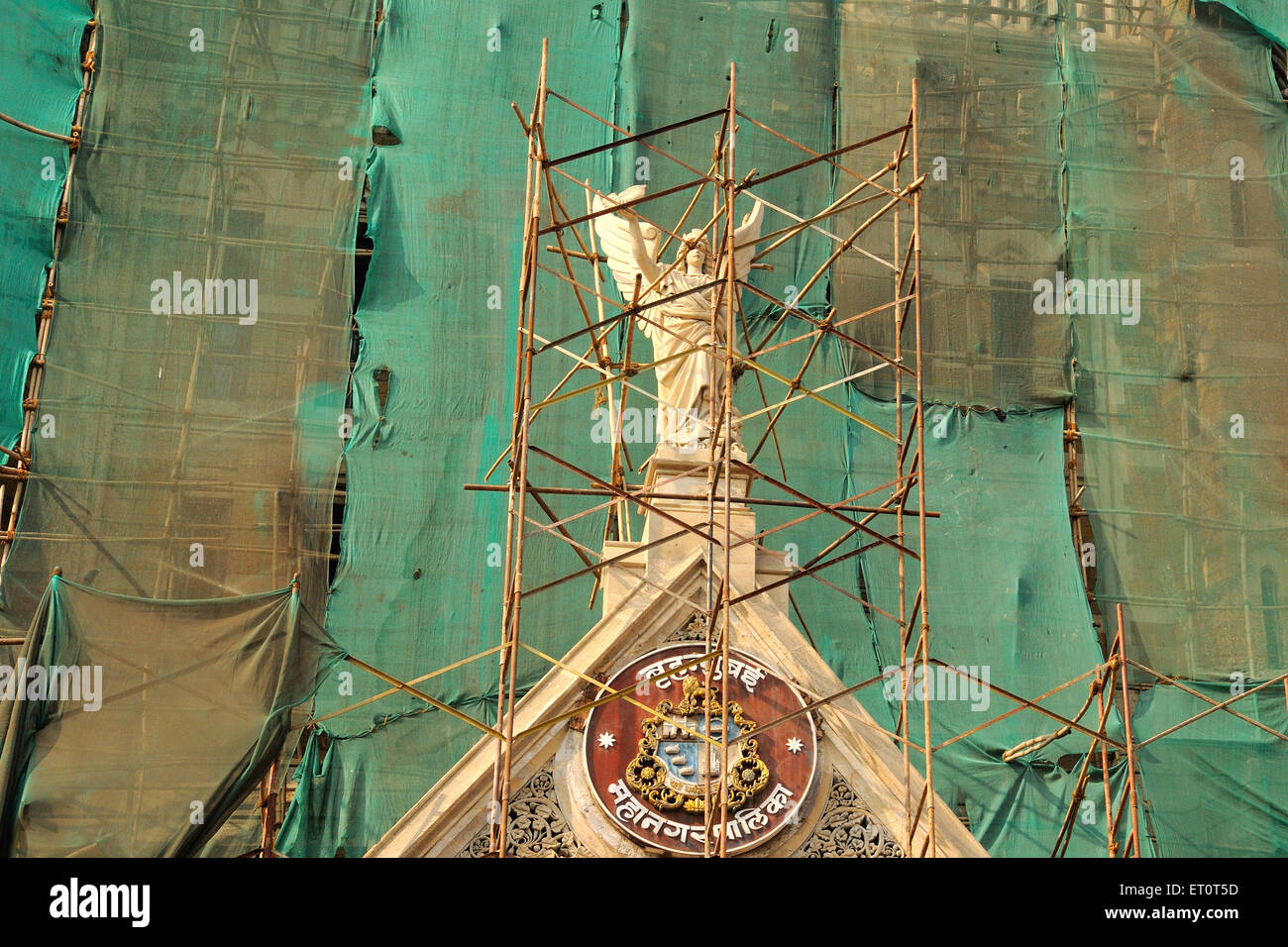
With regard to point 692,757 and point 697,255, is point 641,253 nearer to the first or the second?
point 697,255

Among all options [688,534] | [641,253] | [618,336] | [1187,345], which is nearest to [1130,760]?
[688,534]

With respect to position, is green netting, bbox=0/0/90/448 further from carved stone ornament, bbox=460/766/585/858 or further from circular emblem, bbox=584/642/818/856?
circular emblem, bbox=584/642/818/856

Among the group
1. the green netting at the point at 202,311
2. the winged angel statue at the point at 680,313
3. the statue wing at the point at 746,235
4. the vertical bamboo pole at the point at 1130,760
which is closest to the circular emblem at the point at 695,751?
the winged angel statue at the point at 680,313

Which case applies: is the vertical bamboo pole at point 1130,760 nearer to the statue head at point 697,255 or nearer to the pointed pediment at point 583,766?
the pointed pediment at point 583,766

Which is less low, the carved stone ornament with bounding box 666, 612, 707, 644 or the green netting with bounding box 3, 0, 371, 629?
the green netting with bounding box 3, 0, 371, 629

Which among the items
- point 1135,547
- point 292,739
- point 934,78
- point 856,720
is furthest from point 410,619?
point 934,78

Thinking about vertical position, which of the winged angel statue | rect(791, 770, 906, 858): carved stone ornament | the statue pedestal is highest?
the winged angel statue

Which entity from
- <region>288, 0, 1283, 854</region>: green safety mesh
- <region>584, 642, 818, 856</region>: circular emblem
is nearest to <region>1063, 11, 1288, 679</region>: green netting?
<region>288, 0, 1283, 854</region>: green safety mesh
